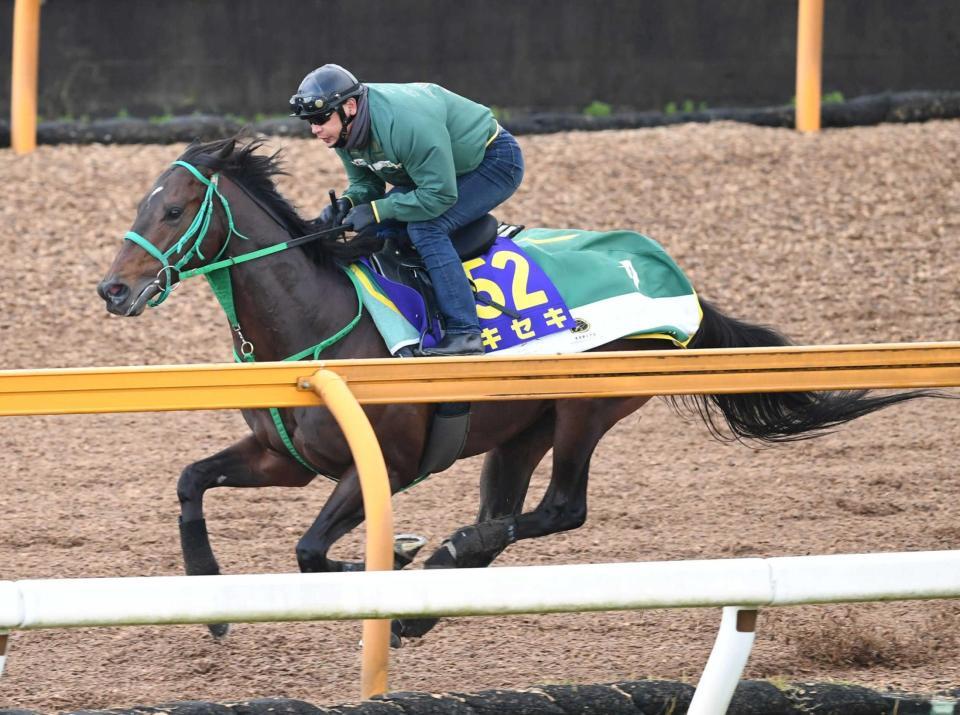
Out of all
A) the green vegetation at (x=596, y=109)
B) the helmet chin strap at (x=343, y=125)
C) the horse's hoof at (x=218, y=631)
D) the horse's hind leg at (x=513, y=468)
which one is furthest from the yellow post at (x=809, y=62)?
the horse's hoof at (x=218, y=631)

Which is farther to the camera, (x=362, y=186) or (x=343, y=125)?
(x=362, y=186)

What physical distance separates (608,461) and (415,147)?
2.68 meters

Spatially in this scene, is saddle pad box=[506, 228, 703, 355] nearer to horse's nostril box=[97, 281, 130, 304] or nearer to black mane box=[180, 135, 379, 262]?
black mane box=[180, 135, 379, 262]

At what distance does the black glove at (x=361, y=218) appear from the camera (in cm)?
457

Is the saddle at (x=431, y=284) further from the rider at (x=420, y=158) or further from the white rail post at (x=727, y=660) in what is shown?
the white rail post at (x=727, y=660)

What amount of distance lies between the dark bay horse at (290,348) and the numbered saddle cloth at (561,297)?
9 cm

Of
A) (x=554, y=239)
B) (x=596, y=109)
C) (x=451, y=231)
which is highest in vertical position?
(x=451, y=231)

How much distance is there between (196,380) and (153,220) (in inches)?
52.6

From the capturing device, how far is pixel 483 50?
A: 10.1m

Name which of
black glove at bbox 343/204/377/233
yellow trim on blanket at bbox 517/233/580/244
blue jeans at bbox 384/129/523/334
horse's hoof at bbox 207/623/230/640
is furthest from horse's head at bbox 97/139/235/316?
yellow trim on blanket at bbox 517/233/580/244

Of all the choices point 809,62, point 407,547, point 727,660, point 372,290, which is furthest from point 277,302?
point 809,62

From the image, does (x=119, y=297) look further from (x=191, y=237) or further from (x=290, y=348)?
(x=290, y=348)

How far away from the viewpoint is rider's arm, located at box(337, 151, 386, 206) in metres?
4.77

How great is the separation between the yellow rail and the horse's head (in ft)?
3.85
